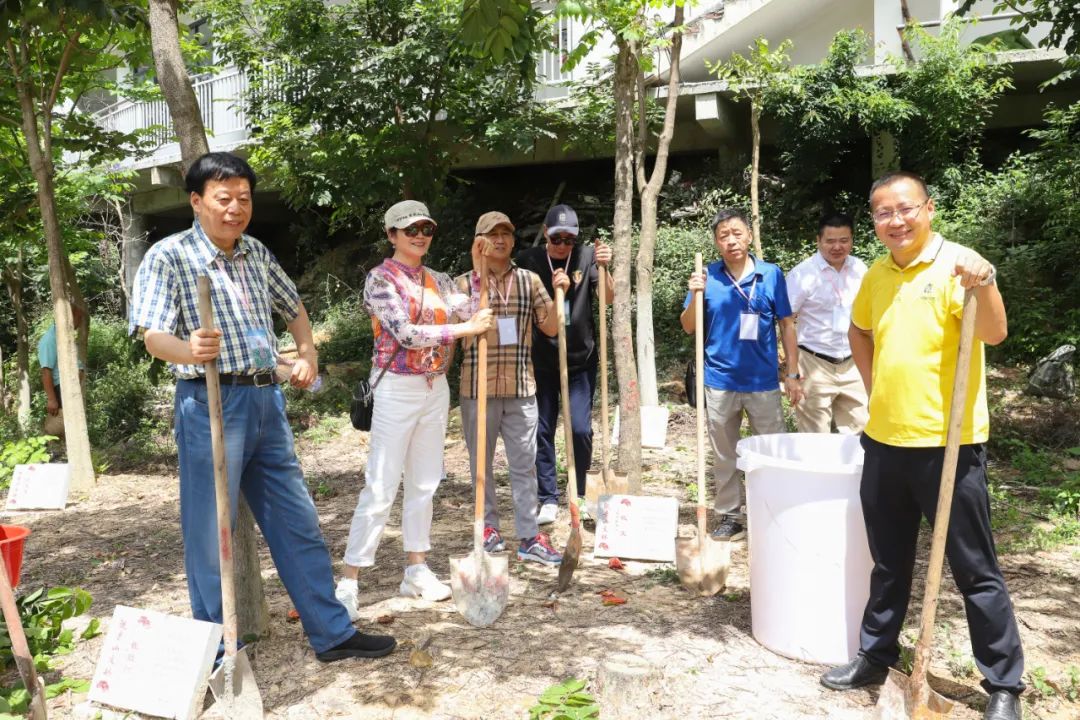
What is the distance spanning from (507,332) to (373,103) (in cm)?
605

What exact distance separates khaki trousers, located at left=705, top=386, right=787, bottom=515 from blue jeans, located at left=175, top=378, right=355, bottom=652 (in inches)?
93.6

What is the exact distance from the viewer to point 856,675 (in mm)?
3062

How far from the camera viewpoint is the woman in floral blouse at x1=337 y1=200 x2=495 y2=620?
3.76 m

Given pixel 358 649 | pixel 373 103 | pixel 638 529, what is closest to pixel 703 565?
pixel 638 529

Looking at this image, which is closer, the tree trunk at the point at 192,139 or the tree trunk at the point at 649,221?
the tree trunk at the point at 192,139

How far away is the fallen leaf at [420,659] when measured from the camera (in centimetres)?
335

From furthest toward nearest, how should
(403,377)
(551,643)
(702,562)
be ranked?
1. (702,562)
2. (403,377)
3. (551,643)

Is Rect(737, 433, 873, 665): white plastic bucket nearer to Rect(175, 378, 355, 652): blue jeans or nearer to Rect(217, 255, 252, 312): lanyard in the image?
Rect(175, 378, 355, 652): blue jeans

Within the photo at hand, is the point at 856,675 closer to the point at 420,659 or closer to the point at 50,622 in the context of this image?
the point at 420,659

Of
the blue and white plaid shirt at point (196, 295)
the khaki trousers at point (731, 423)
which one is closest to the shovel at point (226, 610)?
the blue and white plaid shirt at point (196, 295)

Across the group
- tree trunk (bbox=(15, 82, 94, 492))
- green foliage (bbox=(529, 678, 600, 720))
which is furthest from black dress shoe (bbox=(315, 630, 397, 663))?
tree trunk (bbox=(15, 82, 94, 492))

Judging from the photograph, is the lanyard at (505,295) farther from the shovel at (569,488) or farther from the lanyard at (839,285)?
the lanyard at (839,285)

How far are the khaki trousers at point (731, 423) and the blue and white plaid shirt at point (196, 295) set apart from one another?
2.63 metres

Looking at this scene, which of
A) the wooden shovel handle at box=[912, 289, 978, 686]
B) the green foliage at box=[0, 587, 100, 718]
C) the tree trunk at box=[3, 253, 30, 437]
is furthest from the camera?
the tree trunk at box=[3, 253, 30, 437]
